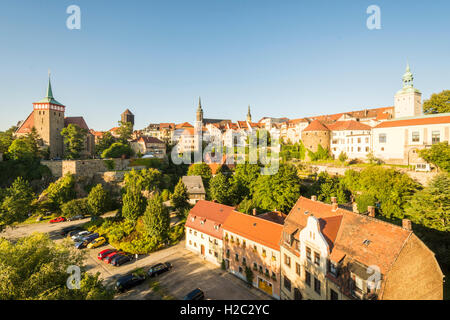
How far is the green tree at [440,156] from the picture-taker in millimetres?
30391

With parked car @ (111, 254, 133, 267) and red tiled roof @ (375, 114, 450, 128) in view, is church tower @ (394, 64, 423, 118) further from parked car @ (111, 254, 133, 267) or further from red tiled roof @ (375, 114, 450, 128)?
parked car @ (111, 254, 133, 267)

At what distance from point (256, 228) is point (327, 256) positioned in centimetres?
801

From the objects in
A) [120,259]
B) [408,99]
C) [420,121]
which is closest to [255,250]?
[120,259]

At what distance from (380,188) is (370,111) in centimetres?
4998

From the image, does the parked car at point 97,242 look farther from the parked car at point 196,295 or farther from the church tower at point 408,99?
the church tower at point 408,99

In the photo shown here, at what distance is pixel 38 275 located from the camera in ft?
40.7

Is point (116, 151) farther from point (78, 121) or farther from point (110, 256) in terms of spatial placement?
point (110, 256)

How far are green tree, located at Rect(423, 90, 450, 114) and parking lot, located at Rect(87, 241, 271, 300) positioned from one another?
5389 centimetres

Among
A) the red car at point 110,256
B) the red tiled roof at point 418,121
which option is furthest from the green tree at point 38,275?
the red tiled roof at point 418,121

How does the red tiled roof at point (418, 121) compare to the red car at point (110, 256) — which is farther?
the red tiled roof at point (418, 121)

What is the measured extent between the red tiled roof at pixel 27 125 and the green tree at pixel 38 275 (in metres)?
49.3

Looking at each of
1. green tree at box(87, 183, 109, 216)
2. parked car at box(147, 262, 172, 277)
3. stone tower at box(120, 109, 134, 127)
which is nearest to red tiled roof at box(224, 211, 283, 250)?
parked car at box(147, 262, 172, 277)
